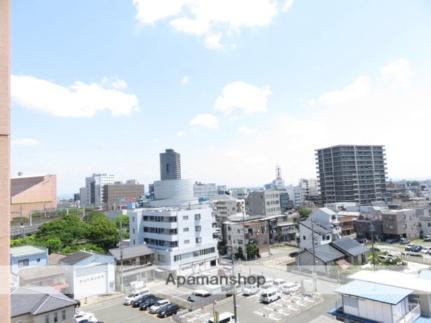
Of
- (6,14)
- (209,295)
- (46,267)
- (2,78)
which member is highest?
(6,14)

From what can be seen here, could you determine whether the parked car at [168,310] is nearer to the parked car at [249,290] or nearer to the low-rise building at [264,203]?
the parked car at [249,290]

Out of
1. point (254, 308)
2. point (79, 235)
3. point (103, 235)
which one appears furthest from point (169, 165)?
point (254, 308)

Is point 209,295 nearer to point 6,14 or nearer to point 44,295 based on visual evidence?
point 44,295

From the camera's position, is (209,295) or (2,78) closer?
(2,78)

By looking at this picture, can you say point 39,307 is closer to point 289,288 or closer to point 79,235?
point 289,288

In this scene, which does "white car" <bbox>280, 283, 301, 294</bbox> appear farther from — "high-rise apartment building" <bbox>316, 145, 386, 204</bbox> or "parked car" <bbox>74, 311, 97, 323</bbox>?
"high-rise apartment building" <bbox>316, 145, 386, 204</bbox>

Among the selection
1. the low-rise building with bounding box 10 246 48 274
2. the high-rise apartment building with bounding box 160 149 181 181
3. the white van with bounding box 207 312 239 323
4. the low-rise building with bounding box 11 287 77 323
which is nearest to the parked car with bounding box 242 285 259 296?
the white van with bounding box 207 312 239 323

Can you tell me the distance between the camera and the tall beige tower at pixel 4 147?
9.30 feet

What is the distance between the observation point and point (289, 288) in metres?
21.3

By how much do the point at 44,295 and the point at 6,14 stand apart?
570 inches

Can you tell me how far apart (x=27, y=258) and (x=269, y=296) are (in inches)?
676

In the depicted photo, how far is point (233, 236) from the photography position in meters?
34.2

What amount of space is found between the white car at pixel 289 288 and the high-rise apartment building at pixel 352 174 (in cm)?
5146

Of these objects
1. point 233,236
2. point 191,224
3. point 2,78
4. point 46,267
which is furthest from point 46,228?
point 2,78
